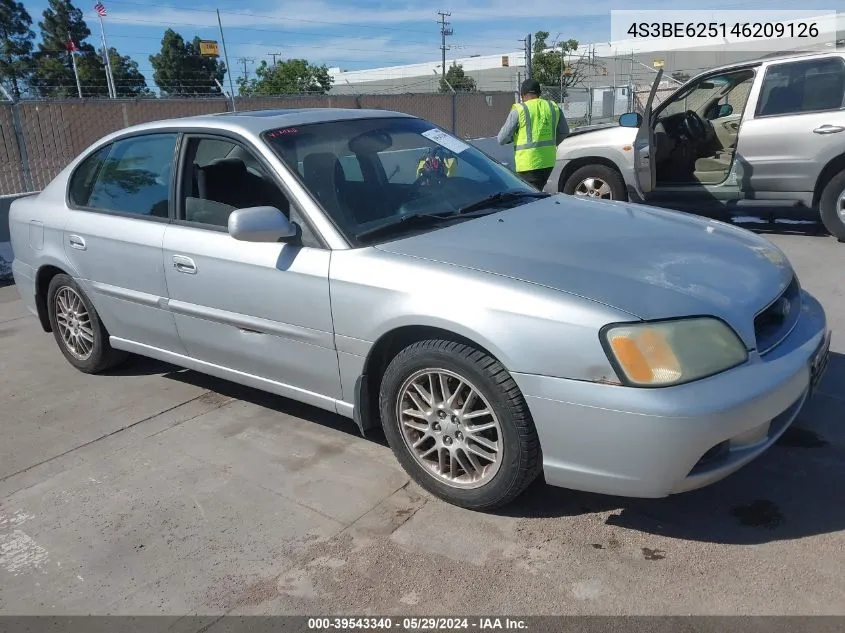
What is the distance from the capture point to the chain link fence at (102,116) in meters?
9.60

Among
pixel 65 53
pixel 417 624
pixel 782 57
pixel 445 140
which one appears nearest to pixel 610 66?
pixel 65 53

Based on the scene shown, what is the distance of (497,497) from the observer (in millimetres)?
2838

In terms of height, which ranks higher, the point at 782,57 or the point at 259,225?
the point at 782,57

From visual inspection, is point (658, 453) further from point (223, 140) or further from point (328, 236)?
point (223, 140)

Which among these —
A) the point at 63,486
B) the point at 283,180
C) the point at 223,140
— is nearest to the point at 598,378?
the point at 283,180

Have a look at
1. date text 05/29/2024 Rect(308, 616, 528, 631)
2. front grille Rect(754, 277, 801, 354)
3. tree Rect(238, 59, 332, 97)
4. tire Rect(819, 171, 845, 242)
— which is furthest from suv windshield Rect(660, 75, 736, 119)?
tree Rect(238, 59, 332, 97)

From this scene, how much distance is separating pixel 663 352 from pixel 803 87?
5.90 metres

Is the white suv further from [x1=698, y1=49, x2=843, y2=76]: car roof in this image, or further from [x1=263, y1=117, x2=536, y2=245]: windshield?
[x1=263, y1=117, x2=536, y2=245]: windshield

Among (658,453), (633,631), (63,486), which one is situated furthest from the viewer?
(63,486)

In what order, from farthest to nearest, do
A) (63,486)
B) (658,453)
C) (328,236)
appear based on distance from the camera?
1. (63,486)
2. (328,236)
3. (658,453)

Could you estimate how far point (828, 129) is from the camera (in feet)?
22.3

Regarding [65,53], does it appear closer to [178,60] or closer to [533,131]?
[178,60]

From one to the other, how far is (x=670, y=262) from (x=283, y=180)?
176 centimetres

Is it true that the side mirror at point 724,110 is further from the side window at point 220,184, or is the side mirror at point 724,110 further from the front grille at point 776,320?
the side window at point 220,184
